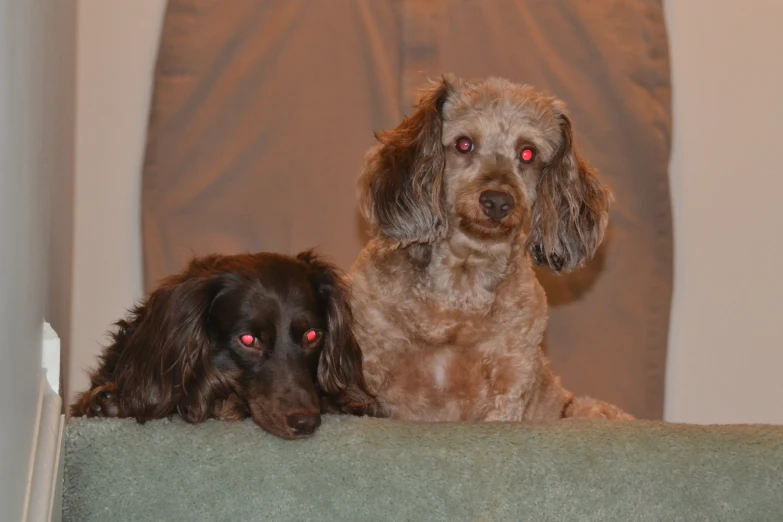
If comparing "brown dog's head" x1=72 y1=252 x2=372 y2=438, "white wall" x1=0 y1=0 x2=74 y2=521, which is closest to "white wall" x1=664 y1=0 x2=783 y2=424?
"brown dog's head" x1=72 y1=252 x2=372 y2=438

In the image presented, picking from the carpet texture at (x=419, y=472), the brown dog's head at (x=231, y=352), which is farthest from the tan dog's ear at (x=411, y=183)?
the carpet texture at (x=419, y=472)

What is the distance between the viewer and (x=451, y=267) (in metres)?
2.93

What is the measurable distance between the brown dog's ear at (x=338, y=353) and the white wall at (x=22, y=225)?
768 millimetres

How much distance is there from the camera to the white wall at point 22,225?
1321 millimetres

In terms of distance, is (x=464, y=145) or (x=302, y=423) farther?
(x=464, y=145)

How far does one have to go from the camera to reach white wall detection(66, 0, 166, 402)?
395cm

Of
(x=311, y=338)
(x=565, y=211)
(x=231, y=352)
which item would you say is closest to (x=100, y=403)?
(x=231, y=352)

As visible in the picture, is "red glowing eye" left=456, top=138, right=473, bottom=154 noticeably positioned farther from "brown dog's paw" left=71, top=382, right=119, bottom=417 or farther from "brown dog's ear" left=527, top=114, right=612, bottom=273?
"brown dog's paw" left=71, top=382, right=119, bottom=417

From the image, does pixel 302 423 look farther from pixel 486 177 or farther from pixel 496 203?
pixel 486 177

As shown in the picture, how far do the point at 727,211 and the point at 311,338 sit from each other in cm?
254

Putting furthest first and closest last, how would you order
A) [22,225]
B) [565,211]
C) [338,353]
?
[565,211], [338,353], [22,225]

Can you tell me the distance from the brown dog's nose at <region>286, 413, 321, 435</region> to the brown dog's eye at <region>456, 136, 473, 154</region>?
1.07 metres

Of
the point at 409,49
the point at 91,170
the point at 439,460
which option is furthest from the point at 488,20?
the point at 439,460

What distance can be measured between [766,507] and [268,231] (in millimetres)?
2434
